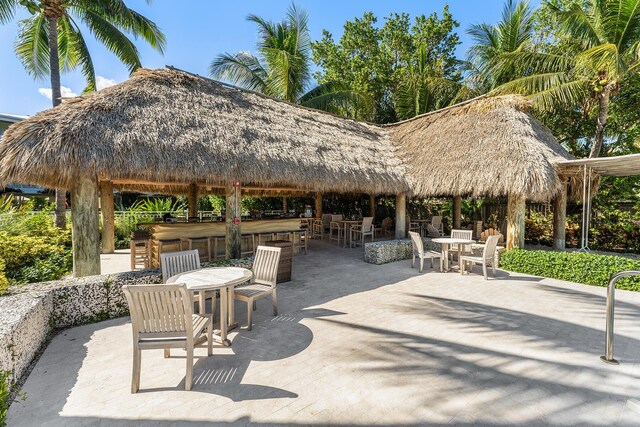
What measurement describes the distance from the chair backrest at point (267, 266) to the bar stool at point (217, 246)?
328cm

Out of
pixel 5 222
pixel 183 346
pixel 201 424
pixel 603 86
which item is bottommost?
pixel 201 424

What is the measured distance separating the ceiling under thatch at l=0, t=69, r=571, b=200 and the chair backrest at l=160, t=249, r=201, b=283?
1823 millimetres

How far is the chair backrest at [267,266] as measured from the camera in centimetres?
462

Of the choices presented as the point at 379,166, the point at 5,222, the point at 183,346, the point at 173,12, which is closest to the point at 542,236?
the point at 379,166

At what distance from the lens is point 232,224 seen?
669 cm

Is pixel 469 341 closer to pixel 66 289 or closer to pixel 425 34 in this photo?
pixel 66 289

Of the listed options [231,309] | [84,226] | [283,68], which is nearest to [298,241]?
[231,309]

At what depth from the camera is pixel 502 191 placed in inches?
299

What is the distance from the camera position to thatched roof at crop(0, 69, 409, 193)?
4680 millimetres

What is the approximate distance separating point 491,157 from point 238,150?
6948 millimetres

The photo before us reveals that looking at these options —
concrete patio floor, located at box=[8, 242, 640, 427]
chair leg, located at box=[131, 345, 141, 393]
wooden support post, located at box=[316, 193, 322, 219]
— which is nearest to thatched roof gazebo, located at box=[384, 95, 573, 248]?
concrete patio floor, located at box=[8, 242, 640, 427]

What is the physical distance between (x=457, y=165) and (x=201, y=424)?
8.83 meters

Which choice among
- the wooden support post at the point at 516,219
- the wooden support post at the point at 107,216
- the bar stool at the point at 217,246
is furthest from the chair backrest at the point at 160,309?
the wooden support post at the point at 516,219

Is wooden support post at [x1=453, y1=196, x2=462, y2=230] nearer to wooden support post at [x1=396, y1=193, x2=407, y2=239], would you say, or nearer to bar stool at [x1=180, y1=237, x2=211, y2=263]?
wooden support post at [x1=396, y1=193, x2=407, y2=239]
